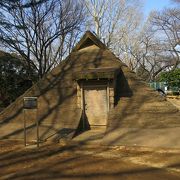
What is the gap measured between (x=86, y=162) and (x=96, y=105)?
6671 millimetres

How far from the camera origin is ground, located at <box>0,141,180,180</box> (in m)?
9.28

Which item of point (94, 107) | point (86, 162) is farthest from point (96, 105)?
point (86, 162)

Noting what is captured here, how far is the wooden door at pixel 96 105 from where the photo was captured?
1717 cm

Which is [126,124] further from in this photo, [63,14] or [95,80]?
[63,14]

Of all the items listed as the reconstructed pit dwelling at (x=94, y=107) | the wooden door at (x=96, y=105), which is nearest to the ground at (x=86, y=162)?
the reconstructed pit dwelling at (x=94, y=107)

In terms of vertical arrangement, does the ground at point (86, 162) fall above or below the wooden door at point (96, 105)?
below

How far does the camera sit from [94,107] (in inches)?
683

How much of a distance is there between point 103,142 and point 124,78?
5.17 meters

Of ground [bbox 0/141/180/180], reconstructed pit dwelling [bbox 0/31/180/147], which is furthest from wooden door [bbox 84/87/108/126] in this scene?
ground [bbox 0/141/180/180]

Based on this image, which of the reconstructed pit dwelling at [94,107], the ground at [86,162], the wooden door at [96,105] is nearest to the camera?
the ground at [86,162]

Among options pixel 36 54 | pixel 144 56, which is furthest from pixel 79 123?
pixel 144 56

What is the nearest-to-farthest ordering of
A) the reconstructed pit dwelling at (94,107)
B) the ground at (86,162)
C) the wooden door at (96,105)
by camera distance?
the ground at (86,162)
the reconstructed pit dwelling at (94,107)
the wooden door at (96,105)

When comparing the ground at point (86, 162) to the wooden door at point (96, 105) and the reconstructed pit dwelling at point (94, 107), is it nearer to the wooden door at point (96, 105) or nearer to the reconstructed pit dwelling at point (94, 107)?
the reconstructed pit dwelling at point (94, 107)

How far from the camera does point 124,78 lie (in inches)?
706
